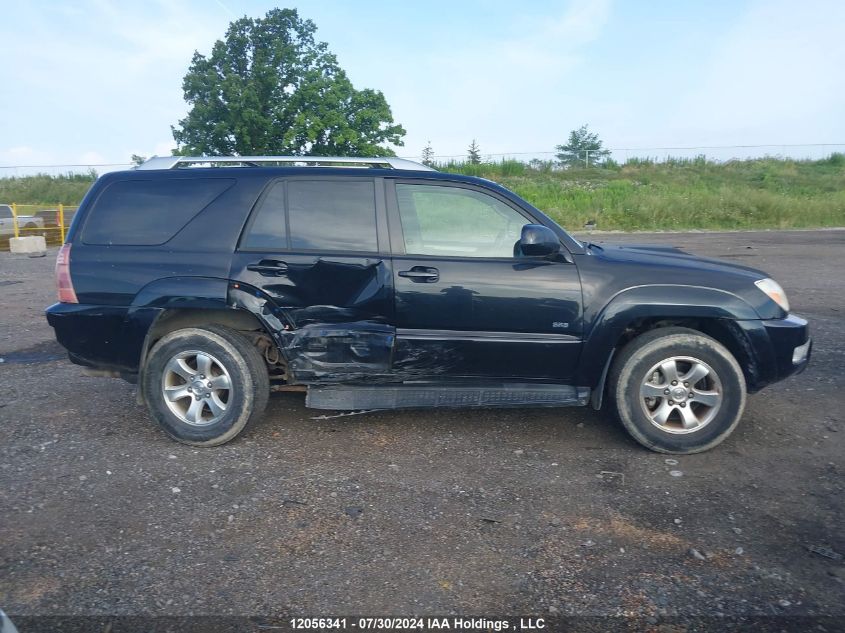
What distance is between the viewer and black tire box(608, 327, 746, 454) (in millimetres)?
4113

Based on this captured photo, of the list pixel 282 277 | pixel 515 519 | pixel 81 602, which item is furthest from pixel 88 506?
pixel 515 519

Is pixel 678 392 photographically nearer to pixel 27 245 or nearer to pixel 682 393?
pixel 682 393

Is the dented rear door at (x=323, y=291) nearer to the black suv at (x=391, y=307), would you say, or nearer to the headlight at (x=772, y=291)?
the black suv at (x=391, y=307)

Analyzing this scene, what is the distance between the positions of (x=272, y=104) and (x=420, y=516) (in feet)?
119

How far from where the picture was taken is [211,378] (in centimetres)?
429

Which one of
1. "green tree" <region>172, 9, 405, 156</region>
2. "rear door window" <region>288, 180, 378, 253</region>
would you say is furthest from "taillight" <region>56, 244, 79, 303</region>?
"green tree" <region>172, 9, 405, 156</region>

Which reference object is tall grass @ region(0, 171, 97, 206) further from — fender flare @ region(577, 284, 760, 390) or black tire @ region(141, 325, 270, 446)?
fender flare @ region(577, 284, 760, 390)

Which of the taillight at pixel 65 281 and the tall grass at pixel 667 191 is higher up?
the tall grass at pixel 667 191

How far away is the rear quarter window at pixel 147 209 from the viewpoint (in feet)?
14.3

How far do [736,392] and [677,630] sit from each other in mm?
2016

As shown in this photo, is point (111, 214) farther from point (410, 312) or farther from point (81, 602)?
point (81, 602)

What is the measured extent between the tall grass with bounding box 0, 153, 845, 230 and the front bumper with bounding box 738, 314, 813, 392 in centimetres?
2495

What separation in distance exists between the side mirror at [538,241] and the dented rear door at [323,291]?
880mm

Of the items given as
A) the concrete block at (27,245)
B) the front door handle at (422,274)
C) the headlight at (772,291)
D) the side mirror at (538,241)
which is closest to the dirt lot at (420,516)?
the headlight at (772,291)
